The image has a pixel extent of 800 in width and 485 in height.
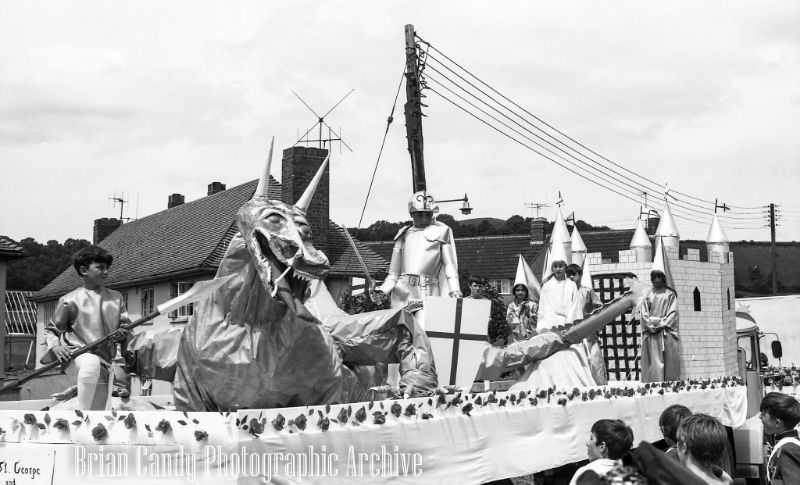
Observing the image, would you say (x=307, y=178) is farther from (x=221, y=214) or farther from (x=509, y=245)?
(x=509, y=245)

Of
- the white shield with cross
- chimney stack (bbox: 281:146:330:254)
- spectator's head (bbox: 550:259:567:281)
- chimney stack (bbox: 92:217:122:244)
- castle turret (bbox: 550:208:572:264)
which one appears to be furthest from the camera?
chimney stack (bbox: 92:217:122:244)

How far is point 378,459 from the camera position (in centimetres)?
548

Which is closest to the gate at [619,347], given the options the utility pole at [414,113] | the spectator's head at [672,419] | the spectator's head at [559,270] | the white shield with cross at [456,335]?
the utility pole at [414,113]

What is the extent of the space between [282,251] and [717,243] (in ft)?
79.6

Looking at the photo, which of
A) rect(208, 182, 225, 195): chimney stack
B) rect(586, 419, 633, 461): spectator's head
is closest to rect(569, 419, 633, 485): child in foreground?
rect(586, 419, 633, 461): spectator's head

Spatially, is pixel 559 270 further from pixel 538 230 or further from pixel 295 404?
pixel 538 230

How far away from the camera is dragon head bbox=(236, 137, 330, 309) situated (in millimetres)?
5297

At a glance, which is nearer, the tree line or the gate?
the gate

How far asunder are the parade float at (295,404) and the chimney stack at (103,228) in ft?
136

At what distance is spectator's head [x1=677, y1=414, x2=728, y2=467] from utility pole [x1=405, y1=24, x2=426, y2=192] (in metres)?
14.9

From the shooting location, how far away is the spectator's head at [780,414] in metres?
4.97

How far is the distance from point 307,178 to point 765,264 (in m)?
50.0

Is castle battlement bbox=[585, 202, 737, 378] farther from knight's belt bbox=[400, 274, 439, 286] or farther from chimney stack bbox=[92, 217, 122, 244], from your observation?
chimney stack bbox=[92, 217, 122, 244]

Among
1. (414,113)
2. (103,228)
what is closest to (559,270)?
(414,113)
